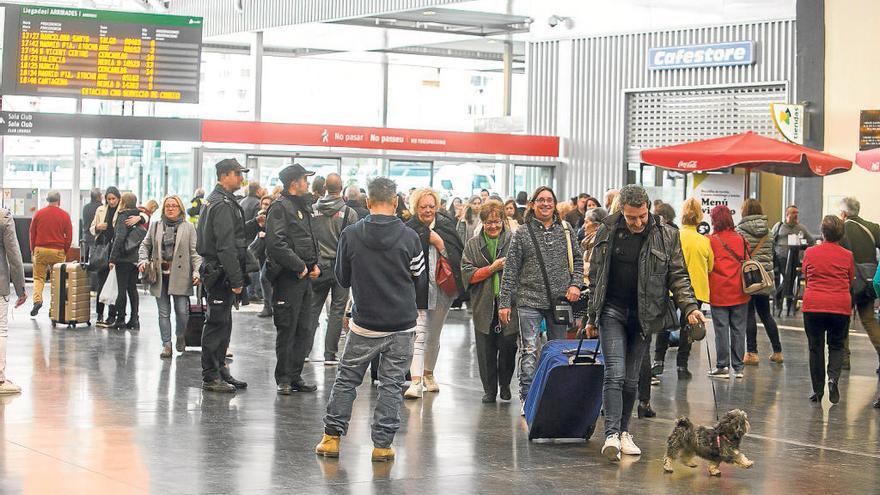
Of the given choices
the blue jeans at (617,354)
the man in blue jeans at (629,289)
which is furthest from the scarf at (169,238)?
the blue jeans at (617,354)

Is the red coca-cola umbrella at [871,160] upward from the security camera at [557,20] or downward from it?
downward

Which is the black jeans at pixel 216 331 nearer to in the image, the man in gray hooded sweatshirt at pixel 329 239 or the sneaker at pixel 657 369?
the man in gray hooded sweatshirt at pixel 329 239

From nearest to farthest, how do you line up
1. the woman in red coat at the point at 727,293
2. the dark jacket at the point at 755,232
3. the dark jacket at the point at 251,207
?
1. the woman in red coat at the point at 727,293
2. the dark jacket at the point at 755,232
3. the dark jacket at the point at 251,207

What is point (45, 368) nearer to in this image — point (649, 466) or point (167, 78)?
point (649, 466)

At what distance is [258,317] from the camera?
59.4 ft

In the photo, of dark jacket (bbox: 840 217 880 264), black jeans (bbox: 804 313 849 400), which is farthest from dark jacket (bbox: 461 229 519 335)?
dark jacket (bbox: 840 217 880 264)

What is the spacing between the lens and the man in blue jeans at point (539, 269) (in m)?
9.77

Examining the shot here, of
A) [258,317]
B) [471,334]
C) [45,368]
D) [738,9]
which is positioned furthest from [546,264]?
[738,9]

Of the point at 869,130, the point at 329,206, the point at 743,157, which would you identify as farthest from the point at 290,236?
the point at 869,130

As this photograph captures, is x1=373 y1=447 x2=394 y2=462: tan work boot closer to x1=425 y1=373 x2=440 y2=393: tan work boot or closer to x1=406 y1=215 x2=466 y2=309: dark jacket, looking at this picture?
x1=406 y1=215 x2=466 y2=309: dark jacket

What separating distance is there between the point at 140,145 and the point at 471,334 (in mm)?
10793

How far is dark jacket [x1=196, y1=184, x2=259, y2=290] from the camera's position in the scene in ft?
34.9

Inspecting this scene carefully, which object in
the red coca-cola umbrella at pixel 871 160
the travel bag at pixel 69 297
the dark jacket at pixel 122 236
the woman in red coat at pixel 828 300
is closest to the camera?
the woman in red coat at pixel 828 300

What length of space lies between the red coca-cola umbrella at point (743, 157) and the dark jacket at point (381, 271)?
8271mm
